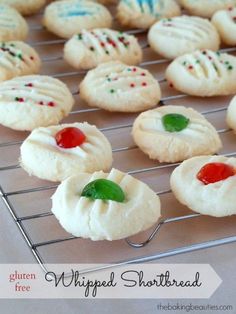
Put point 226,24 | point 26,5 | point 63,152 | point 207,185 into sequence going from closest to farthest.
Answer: point 207,185 < point 63,152 < point 226,24 < point 26,5

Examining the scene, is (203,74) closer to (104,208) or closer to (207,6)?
(207,6)

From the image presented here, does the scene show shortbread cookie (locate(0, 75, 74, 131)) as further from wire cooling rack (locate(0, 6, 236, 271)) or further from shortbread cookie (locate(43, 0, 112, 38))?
shortbread cookie (locate(43, 0, 112, 38))

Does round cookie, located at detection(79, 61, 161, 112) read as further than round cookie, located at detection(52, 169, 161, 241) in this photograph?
Yes

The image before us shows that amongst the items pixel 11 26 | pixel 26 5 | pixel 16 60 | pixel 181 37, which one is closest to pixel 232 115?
pixel 181 37

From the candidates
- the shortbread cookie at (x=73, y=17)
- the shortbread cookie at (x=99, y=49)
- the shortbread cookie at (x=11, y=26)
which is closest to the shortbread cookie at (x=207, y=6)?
the shortbread cookie at (x=73, y=17)

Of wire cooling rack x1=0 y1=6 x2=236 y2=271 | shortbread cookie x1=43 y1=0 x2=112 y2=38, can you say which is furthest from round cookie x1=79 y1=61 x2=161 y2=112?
shortbread cookie x1=43 y1=0 x2=112 y2=38

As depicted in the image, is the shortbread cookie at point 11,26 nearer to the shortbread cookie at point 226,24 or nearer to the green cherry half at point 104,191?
the shortbread cookie at point 226,24
